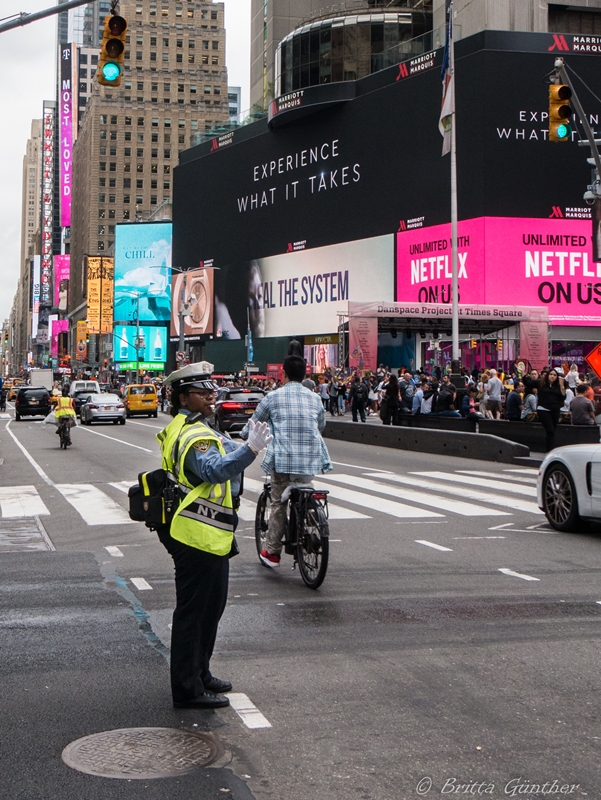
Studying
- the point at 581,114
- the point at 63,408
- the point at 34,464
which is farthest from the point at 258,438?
the point at 63,408

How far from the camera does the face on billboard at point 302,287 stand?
205 ft

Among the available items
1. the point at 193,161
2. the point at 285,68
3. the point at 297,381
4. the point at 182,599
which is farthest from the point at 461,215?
the point at 182,599

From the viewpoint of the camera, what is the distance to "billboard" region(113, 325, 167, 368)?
113438mm

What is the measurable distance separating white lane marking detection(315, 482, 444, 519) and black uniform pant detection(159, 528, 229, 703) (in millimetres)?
7307

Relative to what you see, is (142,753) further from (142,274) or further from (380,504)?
(142,274)

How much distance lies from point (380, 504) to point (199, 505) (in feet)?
28.4

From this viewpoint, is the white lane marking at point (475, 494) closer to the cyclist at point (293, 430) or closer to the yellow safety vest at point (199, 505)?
the cyclist at point (293, 430)

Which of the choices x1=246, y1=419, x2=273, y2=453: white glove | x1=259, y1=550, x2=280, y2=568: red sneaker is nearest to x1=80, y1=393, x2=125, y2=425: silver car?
x1=259, y1=550, x2=280, y2=568: red sneaker

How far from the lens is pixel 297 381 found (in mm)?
8469

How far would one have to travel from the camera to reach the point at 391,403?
96.8ft

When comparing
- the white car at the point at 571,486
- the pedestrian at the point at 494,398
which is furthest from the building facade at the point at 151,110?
the white car at the point at 571,486

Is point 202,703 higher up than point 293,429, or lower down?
lower down

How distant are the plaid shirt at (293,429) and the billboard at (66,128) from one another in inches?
7071

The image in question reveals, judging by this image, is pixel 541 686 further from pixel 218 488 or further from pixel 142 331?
pixel 142 331
